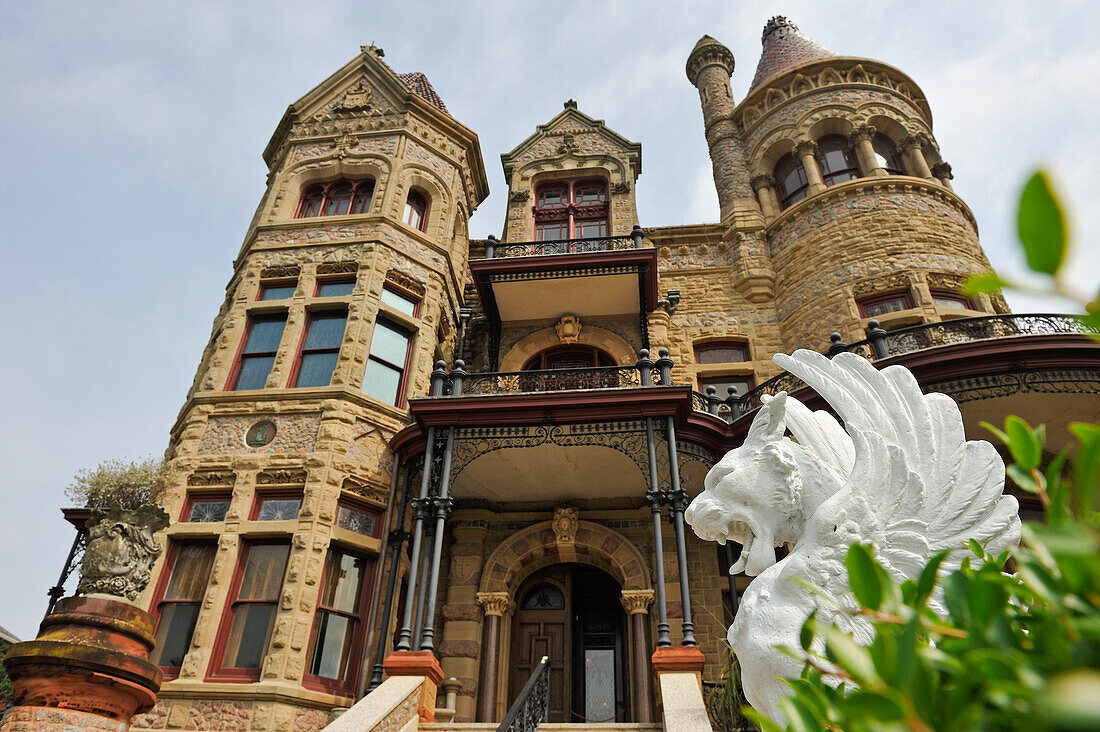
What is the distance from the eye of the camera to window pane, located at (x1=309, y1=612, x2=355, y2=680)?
8.72 metres

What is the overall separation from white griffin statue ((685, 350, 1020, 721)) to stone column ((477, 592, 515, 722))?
24.8 feet

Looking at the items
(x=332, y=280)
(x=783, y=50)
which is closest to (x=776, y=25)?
(x=783, y=50)

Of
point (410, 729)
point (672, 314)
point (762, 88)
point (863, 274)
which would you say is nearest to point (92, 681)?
point (410, 729)

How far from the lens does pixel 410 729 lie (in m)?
6.33

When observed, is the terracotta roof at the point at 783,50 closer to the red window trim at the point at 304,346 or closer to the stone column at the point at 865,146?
the stone column at the point at 865,146

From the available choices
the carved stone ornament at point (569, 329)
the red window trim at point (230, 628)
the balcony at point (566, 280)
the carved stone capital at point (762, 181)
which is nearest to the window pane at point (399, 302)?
the balcony at point (566, 280)

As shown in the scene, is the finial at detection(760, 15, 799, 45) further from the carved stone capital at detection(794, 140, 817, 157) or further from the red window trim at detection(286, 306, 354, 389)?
the red window trim at detection(286, 306, 354, 389)

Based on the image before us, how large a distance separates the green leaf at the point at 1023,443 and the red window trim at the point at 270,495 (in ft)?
32.1

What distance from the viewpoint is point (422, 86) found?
1688cm

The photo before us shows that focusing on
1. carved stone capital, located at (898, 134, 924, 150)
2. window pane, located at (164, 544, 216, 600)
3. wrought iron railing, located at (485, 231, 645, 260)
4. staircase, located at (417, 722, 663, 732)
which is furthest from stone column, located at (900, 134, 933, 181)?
window pane, located at (164, 544, 216, 600)

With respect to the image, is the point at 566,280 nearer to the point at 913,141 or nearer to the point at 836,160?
the point at 836,160

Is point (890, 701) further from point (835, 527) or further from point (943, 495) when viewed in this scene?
point (943, 495)

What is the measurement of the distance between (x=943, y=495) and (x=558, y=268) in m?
10.2

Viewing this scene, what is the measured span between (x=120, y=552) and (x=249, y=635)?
3.10m
